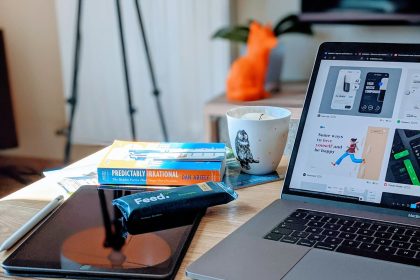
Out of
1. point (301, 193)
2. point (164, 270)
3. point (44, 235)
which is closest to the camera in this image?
point (164, 270)

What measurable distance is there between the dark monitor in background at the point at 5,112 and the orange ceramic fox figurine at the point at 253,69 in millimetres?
1228

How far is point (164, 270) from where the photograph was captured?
25.3 inches

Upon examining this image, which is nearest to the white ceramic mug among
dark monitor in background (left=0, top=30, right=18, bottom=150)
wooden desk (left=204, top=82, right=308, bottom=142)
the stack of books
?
the stack of books

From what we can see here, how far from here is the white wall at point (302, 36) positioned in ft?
8.50

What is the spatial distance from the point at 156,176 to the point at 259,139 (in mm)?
182

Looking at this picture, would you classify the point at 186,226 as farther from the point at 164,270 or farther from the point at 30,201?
the point at 30,201

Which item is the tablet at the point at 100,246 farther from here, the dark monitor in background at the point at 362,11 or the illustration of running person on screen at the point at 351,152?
the dark monitor in background at the point at 362,11

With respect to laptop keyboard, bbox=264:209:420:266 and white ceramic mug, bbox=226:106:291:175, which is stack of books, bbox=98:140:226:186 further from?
laptop keyboard, bbox=264:209:420:266

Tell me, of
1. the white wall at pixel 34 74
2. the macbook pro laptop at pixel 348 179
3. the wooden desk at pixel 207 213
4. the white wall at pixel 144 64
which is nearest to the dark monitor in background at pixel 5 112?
the white wall at pixel 34 74

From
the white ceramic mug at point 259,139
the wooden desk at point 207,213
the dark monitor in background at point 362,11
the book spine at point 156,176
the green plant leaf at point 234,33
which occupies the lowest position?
the wooden desk at point 207,213

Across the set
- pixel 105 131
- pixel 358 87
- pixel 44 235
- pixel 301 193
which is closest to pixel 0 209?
pixel 44 235

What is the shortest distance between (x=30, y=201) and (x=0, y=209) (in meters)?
0.05

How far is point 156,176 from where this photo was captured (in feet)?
3.03

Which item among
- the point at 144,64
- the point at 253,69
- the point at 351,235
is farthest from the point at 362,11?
the point at 351,235
